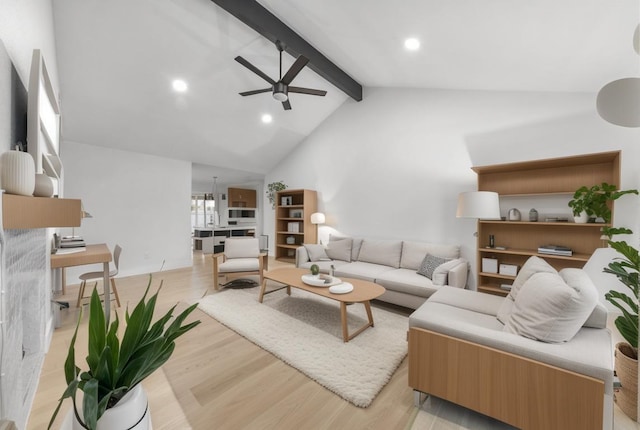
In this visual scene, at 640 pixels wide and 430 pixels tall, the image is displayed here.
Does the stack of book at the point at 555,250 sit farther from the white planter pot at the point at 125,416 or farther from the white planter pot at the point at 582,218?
the white planter pot at the point at 125,416

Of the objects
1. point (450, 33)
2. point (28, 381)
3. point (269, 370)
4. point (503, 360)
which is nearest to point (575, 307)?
point (503, 360)

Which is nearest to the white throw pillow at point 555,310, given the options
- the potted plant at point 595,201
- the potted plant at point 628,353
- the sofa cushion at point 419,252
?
the potted plant at point 628,353

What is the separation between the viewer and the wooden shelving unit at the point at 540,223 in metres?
2.81

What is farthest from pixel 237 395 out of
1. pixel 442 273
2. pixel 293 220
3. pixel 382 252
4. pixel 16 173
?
pixel 293 220

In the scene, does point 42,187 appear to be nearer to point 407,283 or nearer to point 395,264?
point 407,283

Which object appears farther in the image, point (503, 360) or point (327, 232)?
point (327, 232)

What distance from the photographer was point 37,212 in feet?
3.38

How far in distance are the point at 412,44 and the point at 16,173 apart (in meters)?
3.29

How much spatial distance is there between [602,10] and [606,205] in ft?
5.98

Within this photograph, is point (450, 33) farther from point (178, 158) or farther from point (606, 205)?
point (178, 158)

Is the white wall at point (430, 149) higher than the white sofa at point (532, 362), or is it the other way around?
the white wall at point (430, 149)

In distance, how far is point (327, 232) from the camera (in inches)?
215

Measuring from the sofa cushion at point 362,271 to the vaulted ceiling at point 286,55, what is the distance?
2.70m

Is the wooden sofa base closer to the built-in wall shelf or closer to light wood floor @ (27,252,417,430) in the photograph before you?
light wood floor @ (27,252,417,430)
